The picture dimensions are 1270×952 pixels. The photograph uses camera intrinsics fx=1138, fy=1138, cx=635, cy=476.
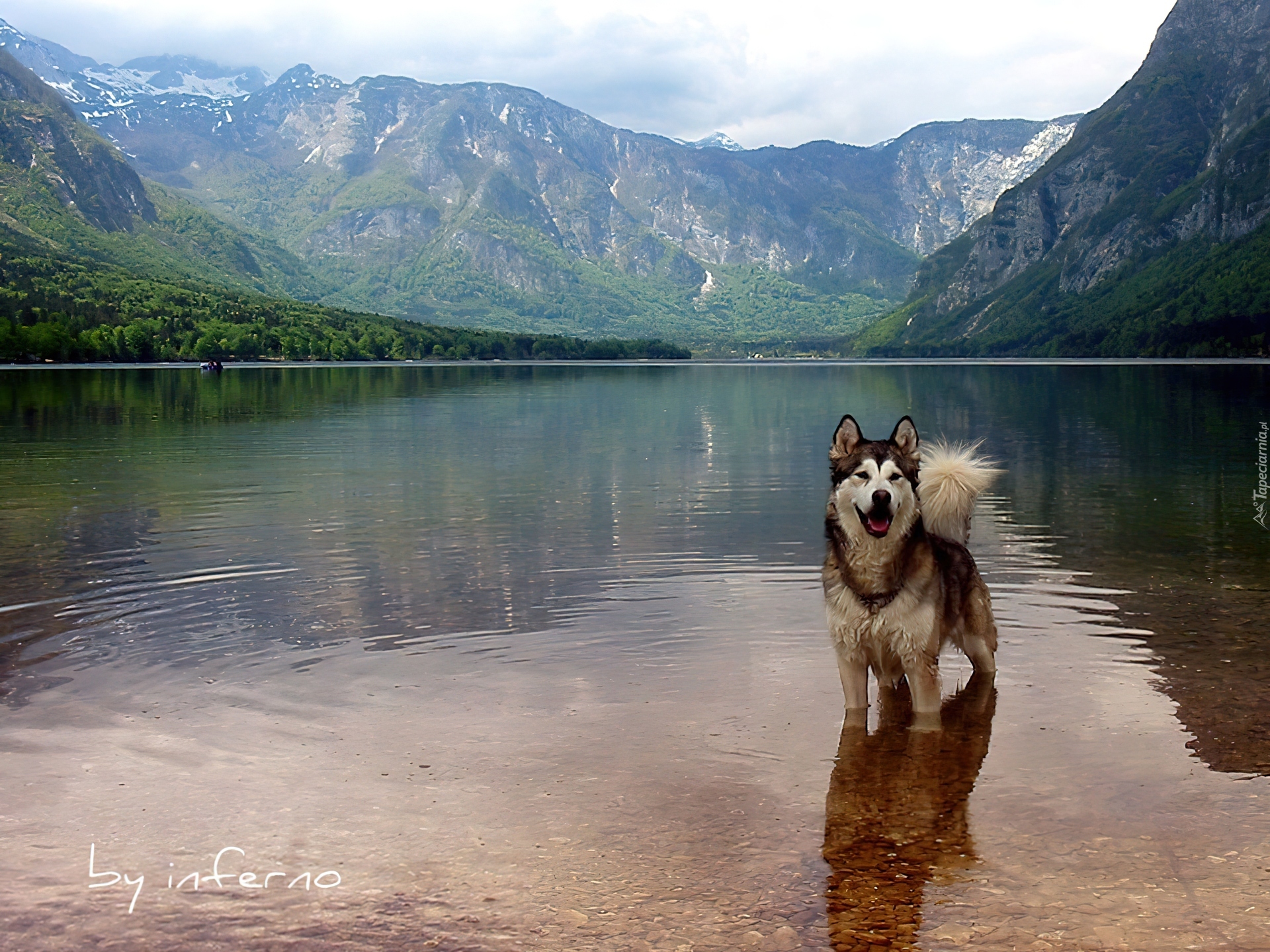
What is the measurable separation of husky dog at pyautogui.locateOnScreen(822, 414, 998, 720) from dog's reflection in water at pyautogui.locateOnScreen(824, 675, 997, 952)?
612mm

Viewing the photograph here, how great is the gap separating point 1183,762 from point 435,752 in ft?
25.1

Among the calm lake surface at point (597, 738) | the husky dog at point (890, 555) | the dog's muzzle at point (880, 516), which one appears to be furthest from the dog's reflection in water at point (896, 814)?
the dog's muzzle at point (880, 516)

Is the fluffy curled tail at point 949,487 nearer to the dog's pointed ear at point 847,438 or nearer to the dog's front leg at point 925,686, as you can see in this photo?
the dog's pointed ear at point 847,438

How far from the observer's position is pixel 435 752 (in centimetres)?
1195

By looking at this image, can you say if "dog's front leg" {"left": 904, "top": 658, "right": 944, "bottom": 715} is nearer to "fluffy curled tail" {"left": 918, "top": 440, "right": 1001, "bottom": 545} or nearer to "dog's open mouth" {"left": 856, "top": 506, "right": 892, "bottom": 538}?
"dog's open mouth" {"left": 856, "top": 506, "right": 892, "bottom": 538}

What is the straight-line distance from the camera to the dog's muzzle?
453 inches

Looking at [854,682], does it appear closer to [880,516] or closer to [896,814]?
[880,516]

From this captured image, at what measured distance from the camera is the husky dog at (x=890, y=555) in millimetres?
11898

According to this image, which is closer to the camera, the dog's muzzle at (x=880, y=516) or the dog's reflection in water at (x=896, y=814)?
the dog's reflection in water at (x=896, y=814)

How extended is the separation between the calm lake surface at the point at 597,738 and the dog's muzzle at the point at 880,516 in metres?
2.38

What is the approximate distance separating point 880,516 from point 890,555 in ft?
1.84

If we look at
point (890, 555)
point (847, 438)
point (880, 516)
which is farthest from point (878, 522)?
point (847, 438)

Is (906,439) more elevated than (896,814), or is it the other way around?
(906,439)

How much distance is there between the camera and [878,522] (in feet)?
38.3
